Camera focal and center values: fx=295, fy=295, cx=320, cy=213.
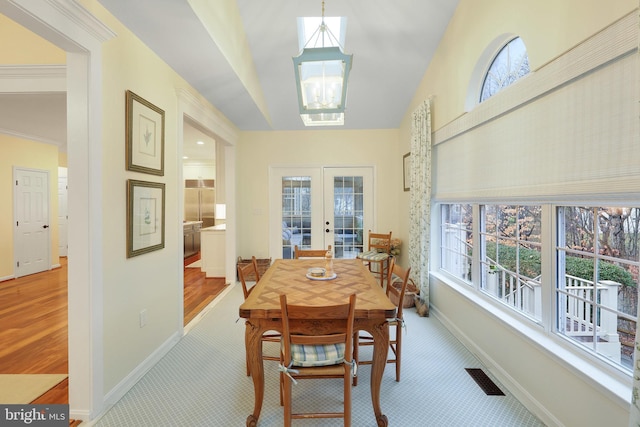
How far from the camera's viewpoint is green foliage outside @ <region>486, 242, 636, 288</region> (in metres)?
1.57

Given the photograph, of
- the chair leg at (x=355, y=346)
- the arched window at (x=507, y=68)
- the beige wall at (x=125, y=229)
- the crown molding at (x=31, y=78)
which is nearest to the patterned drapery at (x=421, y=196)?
the arched window at (x=507, y=68)

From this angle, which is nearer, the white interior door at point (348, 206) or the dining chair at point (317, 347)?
the dining chair at point (317, 347)

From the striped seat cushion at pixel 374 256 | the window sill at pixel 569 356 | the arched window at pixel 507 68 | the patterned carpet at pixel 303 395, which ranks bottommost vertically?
the patterned carpet at pixel 303 395

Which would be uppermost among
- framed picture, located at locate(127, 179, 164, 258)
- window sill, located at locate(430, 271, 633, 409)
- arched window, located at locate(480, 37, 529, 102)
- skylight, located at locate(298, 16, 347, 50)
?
skylight, located at locate(298, 16, 347, 50)

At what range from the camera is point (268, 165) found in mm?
5281

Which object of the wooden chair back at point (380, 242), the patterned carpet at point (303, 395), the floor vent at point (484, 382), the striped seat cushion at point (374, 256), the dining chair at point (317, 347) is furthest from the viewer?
the wooden chair back at point (380, 242)

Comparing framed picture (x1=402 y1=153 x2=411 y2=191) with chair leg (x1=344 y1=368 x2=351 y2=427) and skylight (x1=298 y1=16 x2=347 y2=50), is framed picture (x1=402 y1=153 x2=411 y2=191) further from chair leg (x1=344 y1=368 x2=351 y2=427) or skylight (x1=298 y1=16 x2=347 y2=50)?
chair leg (x1=344 y1=368 x2=351 y2=427)

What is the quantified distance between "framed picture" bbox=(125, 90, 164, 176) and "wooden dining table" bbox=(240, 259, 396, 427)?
1.35 meters

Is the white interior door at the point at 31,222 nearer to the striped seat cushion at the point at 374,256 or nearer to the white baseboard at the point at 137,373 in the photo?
the white baseboard at the point at 137,373

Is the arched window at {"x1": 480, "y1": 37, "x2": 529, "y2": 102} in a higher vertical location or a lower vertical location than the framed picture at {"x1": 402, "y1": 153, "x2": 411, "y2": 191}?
higher

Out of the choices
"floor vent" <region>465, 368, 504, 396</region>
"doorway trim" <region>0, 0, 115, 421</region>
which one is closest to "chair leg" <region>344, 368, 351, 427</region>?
"floor vent" <region>465, 368, 504, 396</region>

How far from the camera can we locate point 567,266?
1.89m

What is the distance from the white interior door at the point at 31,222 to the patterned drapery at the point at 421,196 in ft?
21.6

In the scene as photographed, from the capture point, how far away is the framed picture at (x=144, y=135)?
2207mm
